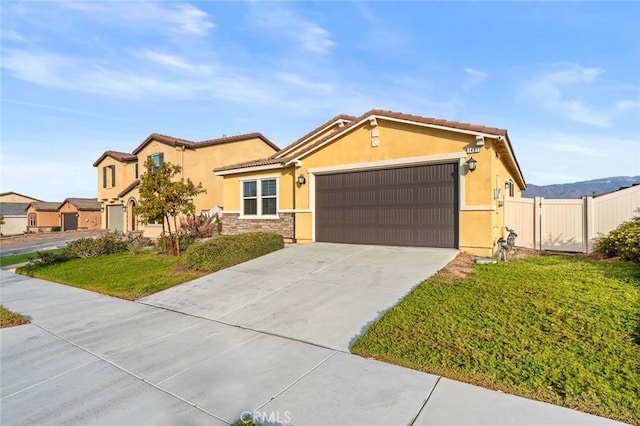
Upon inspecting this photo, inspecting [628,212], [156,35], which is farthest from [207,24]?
[628,212]

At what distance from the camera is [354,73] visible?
512 inches

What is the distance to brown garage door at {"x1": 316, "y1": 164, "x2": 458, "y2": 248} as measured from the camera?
9562 millimetres

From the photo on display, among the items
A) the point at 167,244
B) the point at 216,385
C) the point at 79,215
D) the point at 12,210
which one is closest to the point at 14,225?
the point at 12,210

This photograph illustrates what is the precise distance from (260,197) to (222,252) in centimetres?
508

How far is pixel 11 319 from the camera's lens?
598cm

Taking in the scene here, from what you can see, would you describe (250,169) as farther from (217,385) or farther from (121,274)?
(217,385)

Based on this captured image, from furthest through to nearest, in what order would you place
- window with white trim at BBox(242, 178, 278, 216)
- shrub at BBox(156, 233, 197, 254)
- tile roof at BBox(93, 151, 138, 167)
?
tile roof at BBox(93, 151, 138, 167)
window with white trim at BBox(242, 178, 278, 216)
shrub at BBox(156, 233, 197, 254)

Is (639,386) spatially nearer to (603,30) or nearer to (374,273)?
(374,273)

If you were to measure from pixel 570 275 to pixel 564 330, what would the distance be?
10.4 feet

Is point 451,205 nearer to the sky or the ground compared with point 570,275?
nearer to the sky

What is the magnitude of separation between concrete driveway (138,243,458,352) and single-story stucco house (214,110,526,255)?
3.10 feet

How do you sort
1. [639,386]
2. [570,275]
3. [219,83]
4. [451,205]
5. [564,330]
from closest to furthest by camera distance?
1. [639,386]
2. [564,330]
3. [570,275]
4. [451,205]
5. [219,83]

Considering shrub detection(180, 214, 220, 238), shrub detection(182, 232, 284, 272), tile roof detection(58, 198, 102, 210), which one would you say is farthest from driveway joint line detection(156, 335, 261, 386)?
tile roof detection(58, 198, 102, 210)

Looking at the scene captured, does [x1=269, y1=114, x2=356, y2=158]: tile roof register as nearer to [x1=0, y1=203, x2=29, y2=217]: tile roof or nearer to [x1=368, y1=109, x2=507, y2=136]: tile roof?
[x1=368, y1=109, x2=507, y2=136]: tile roof
